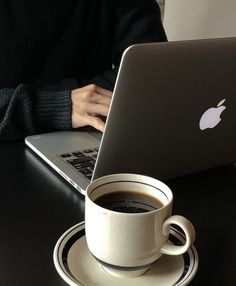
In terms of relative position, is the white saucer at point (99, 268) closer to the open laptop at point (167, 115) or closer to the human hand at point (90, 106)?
the open laptop at point (167, 115)

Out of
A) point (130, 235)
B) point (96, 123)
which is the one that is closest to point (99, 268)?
point (130, 235)

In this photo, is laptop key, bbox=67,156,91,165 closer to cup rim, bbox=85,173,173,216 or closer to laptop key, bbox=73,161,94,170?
laptop key, bbox=73,161,94,170

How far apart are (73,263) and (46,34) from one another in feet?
3.01

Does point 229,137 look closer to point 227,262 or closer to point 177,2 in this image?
point 227,262

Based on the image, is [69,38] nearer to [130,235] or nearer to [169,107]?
[169,107]

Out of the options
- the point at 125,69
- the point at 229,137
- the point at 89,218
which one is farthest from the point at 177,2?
the point at 89,218

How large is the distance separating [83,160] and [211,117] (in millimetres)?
237

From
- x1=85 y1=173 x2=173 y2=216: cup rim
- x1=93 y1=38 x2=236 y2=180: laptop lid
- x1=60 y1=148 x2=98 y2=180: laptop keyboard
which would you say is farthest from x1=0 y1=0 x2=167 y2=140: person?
x1=85 y1=173 x2=173 y2=216: cup rim

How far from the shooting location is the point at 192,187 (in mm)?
836

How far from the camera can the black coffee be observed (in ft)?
1.90

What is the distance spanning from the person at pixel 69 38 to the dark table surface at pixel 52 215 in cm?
30

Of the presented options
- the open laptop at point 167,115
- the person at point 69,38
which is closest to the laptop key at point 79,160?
the open laptop at point 167,115

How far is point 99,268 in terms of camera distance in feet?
1.90

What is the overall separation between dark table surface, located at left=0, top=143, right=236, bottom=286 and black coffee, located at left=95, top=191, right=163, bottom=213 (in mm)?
105
